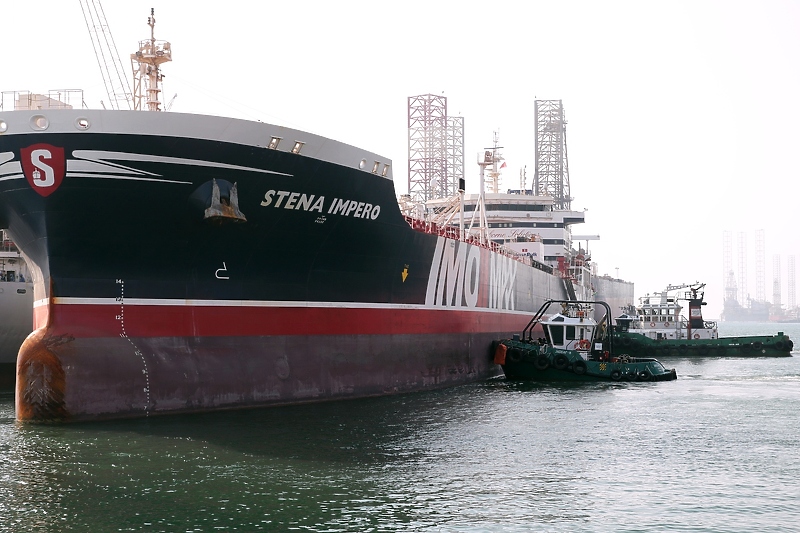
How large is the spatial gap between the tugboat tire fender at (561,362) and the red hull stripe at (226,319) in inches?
268

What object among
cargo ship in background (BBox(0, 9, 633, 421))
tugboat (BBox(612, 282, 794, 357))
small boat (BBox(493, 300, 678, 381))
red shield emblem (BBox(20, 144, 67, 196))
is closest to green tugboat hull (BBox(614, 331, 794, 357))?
tugboat (BBox(612, 282, 794, 357))

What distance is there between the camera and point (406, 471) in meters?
13.3

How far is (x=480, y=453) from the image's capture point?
1496 centimetres

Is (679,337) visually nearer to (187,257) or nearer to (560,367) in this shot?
(560,367)

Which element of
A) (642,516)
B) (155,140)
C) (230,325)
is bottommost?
(642,516)

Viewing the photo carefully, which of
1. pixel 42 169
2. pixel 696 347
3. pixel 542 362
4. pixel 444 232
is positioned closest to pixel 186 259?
pixel 42 169

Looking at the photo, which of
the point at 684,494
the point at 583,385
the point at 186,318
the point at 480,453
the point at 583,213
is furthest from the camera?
the point at 583,213

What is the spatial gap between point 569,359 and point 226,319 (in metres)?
13.8

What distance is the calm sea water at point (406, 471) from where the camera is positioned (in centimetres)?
1084

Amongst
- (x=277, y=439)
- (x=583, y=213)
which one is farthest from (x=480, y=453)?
(x=583, y=213)

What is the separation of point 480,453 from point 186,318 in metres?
6.62

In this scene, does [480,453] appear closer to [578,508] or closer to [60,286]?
[578,508]

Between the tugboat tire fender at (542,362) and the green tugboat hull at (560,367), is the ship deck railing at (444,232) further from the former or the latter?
the tugboat tire fender at (542,362)

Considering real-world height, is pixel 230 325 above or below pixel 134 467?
above
